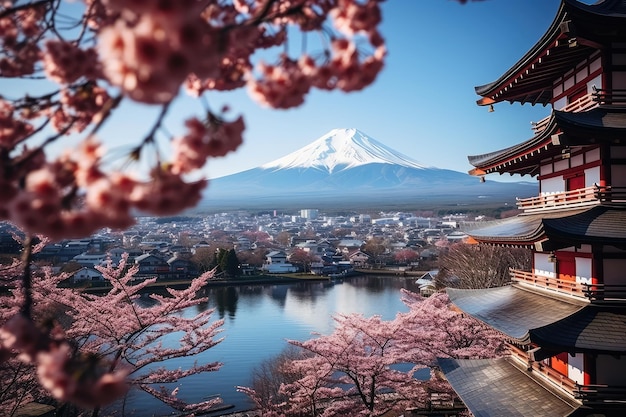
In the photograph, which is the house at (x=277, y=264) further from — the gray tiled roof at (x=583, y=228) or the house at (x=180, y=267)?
the gray tiled roof at (x=583, y=228)

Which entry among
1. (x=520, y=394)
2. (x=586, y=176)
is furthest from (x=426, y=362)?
(x=586, y=176)

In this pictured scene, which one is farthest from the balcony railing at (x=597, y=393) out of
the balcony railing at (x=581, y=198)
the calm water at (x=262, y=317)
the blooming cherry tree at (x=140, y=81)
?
the calm water at (x=262, y=317)

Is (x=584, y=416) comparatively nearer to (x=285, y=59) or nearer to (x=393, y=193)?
(x=285, y=59)

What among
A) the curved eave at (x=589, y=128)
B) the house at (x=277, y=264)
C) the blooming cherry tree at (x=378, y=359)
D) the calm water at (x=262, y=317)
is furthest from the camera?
the house at (x=277, y=264)

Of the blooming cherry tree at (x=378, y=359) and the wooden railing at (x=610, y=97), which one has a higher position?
the wooden railing at (x=610, y=97)

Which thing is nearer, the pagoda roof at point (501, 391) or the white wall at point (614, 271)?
the white wall at point (614, 271)

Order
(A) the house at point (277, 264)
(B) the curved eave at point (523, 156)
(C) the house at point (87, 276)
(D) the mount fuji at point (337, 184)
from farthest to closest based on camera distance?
(D) the mount fuji at point (337, 184) < (A) the house at point (277, 264) < (C) the house at point (87, 276) < (B) the curved eave at point (523, 156)

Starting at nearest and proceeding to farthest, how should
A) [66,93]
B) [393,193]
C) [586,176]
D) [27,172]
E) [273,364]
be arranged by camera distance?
[27,172] → [66,93] → [586,176] → [273,364] → [393,193]
